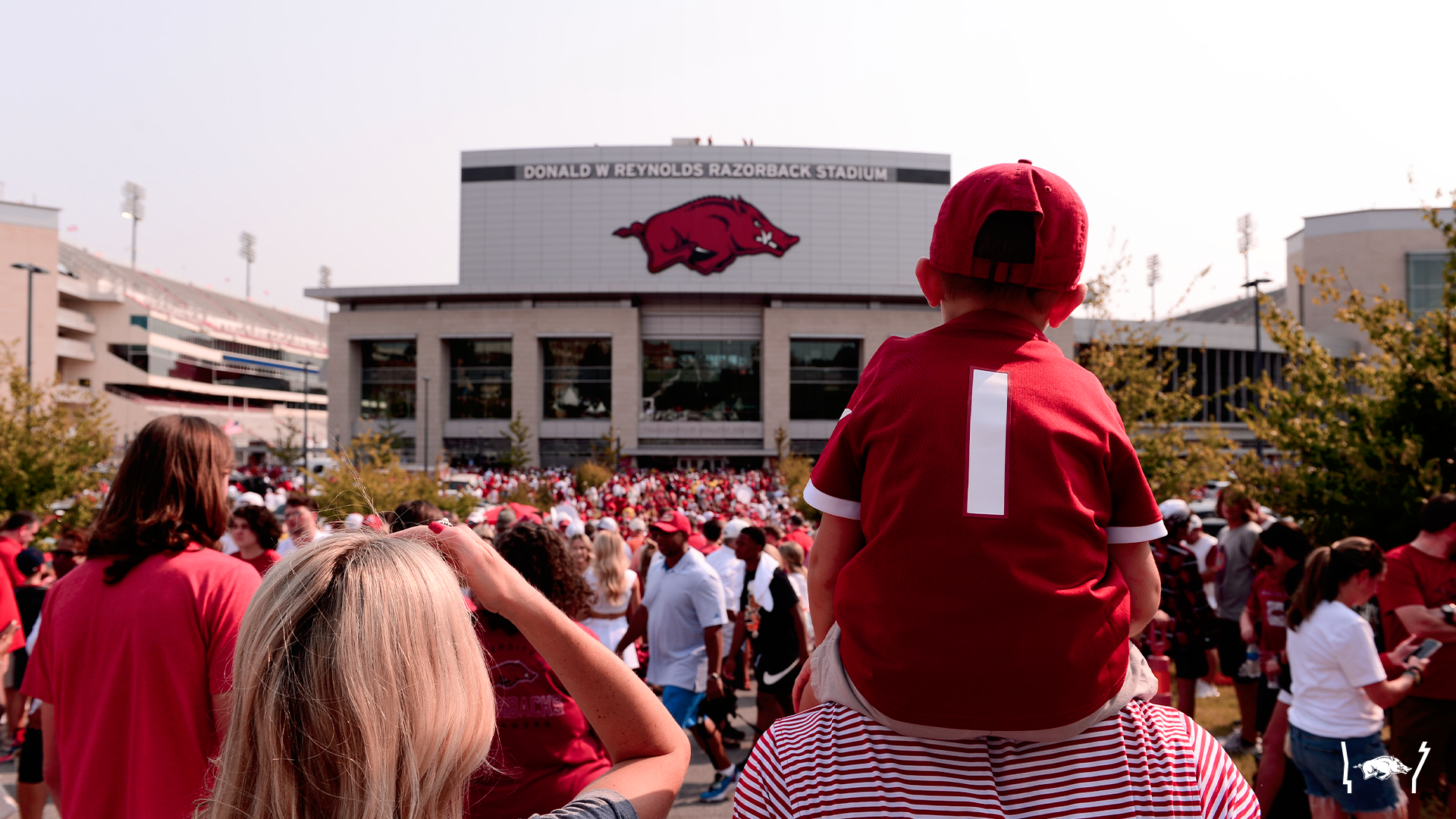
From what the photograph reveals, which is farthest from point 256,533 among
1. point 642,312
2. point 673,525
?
point 642,312

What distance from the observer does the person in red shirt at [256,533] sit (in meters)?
6.41

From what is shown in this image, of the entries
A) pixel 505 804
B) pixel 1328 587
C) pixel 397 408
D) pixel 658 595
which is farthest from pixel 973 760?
pixel 397 408

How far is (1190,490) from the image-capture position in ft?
56.9

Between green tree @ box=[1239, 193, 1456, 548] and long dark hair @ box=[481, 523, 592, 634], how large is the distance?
756 centimetres

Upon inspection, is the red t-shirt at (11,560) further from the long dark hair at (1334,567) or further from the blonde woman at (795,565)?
the long dark hair at (1334,567)

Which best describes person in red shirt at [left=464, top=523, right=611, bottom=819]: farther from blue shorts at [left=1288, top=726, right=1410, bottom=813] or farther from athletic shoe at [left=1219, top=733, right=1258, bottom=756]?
athletic shoe at [left=1219, top=733, right=1258, bottom=756]

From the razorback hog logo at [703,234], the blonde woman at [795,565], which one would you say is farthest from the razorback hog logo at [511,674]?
the razorback hog logo at [703,234]

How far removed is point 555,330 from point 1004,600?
59.8m

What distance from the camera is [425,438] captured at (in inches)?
2301

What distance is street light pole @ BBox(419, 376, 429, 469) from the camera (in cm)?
5750

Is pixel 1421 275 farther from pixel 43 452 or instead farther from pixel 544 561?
pixel 43 452

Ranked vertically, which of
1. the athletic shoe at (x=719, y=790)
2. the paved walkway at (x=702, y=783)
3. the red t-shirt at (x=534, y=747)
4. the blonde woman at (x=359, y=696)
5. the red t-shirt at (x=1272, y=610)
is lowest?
the paved walkway at (x=702, y=783)

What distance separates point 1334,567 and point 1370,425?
488 centimetres

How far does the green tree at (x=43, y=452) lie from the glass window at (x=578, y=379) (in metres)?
39.1
